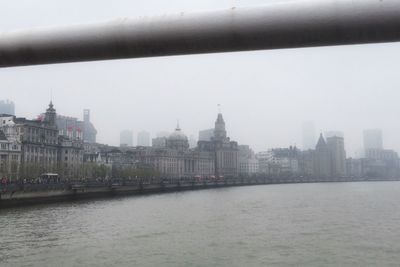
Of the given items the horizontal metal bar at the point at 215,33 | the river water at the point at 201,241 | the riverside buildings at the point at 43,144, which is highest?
the riverside buildings at the point at 43,144

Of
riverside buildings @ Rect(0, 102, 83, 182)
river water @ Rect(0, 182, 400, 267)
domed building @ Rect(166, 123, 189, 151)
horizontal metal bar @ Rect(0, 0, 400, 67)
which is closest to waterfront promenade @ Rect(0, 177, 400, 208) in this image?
riverside buildings @ Rect(0, 102, 83, 182)

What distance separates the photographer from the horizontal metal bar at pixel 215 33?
3059mm

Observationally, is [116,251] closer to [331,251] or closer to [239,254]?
[239,254]

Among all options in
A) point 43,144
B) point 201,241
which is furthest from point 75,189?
point 201,241

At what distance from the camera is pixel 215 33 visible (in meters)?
3.40

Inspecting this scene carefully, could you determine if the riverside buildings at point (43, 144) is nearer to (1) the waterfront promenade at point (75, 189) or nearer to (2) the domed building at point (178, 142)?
(1) the waterfront promenade at point (75, 189)

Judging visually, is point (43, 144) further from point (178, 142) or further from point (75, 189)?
point (178, 142)

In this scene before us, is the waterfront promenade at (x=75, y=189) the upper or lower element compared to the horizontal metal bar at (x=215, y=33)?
lower

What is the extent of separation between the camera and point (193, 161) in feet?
620

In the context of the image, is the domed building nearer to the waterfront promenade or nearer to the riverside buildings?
the waterfront promenade

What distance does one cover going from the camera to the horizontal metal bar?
3059mm

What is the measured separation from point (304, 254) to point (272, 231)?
7.45 m

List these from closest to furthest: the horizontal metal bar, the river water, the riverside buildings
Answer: the horizontal metal bar → the river water → the riverside buildings

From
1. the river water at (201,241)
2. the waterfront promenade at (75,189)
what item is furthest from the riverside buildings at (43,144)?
the river water at (201,241)
